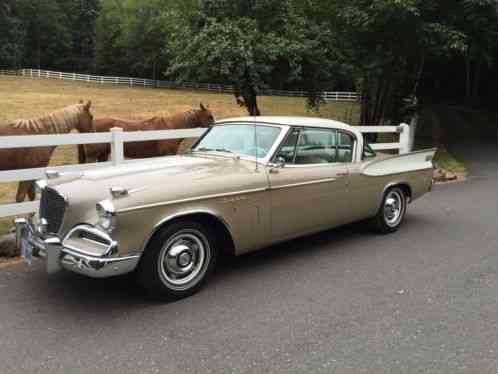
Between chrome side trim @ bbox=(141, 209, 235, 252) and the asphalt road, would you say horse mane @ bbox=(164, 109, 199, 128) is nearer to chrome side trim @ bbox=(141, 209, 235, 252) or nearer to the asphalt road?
the asphalt road

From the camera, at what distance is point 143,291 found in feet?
14.6

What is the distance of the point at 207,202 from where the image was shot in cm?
441

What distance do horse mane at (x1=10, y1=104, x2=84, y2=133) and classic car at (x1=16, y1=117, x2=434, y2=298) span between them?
2.83 metres

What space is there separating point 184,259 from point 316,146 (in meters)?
2.27

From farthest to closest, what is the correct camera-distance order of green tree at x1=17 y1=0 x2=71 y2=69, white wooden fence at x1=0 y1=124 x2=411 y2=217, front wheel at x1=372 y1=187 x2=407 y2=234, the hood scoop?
green tree at x1=17 y1=0 x2=71 y2=69, front wheel at x1=372 y1=187 x2=407 y2=234, white wooden fence at x1=0 y1=124 x2=411 y2=217, the hood scoop

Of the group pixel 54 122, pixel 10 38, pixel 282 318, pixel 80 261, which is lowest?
pixel 282 318

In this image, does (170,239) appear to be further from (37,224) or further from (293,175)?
(293,175)

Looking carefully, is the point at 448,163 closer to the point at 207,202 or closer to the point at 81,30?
the point at 207,202

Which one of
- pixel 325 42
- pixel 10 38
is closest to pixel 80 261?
pixel 325 42

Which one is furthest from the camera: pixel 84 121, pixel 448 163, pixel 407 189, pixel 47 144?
pixel 448 163

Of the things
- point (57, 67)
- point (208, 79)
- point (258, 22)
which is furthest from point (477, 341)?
point (57, 67)

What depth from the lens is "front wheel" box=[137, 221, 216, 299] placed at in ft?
13.5

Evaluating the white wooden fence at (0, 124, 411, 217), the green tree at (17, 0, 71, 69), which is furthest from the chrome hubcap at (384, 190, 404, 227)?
the green tree at (17, 0, 71, 69)

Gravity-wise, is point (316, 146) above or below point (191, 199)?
above
